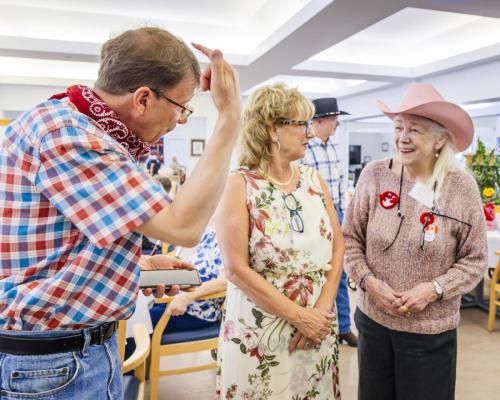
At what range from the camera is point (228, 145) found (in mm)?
760

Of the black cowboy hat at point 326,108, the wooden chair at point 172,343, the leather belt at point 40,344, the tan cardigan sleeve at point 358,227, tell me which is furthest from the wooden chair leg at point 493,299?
the leather belt at point 40,344

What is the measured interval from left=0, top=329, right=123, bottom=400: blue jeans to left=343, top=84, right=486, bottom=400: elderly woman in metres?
1.01

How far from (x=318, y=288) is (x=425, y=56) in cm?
609

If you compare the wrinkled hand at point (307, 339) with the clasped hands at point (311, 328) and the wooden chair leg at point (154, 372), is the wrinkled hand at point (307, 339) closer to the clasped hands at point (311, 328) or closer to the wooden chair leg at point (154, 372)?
the clasped hands at point (311, 328)

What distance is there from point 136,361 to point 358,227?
0.98 metres

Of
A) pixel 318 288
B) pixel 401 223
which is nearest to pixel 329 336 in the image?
pixel 318 288

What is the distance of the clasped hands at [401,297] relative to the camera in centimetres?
140

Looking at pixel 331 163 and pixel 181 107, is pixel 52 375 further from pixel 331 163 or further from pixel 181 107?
pixel 331 163

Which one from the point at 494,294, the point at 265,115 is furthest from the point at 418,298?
the point at 494,294

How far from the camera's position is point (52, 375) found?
79 centimetres

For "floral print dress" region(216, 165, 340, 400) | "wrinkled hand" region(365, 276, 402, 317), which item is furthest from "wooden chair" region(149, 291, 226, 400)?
"wrinkled hand" region(365, 276, 402, 317)

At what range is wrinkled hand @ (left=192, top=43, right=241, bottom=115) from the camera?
2.50ft

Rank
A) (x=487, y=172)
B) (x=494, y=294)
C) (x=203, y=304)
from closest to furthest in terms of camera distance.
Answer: (x=203, y=304), (x=494, y=294), (x=487, y=172)

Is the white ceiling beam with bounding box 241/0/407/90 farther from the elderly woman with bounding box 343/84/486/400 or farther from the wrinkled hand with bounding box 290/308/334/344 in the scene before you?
the wrinkled hand with bounding box 290/308/334/344
